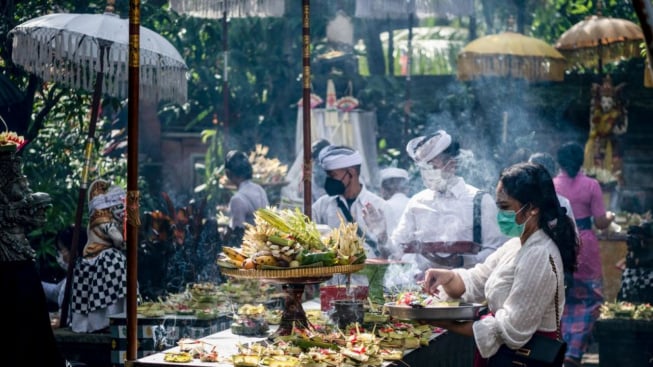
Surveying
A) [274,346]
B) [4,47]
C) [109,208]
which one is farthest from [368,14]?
[274,346]

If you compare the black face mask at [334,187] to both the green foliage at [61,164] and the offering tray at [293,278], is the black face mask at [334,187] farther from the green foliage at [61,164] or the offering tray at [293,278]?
the green foliage at [61,164]

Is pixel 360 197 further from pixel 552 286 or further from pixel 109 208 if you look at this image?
pixel 552 286

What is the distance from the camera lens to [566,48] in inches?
624

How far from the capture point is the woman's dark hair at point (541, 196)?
18.5 feet

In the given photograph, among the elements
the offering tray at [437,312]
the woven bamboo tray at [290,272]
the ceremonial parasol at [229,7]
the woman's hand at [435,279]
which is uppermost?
the ceremonial parasol at [229,7]

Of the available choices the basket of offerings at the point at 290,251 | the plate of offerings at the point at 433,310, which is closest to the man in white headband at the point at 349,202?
the basket of offerings at the point at 290,251

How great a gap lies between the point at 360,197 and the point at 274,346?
341 centimetres

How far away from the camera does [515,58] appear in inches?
596

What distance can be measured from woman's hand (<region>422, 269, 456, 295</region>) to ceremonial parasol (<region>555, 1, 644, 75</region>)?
31.7ft

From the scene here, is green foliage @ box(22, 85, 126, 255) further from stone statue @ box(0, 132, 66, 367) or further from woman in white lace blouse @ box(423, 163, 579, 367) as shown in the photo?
woman in white lace blouse @ box(423, 163, 579, 367)

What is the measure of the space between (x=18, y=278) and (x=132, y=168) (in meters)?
1.99

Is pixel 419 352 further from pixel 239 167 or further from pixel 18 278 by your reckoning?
pixel 239 167

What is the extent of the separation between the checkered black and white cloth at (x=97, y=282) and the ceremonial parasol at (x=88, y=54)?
0.92ft

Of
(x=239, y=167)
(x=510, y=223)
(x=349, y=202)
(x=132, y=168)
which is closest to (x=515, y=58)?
(x=239, y=167)
